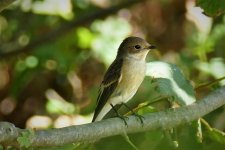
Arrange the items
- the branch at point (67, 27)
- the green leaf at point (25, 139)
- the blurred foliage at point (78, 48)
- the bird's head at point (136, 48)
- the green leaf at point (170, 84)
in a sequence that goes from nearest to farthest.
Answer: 1. the green leaf at point (25, 139)
2. the green leaf at point (170, 84)
3. the bird's head at point (136, 48)
4. the blurred foliage at point (78, 48)
5. the branch at point (67, 27)

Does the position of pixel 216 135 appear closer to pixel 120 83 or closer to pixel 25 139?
pixel 120 83

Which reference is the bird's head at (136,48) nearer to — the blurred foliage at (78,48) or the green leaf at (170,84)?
the blurred foliage at (78,48)

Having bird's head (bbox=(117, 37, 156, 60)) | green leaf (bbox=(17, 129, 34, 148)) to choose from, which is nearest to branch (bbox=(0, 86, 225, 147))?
green leaf (bbox=(17, 129, 34, 148))

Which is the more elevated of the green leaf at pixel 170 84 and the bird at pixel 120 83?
the green leaf at pixel 170 84

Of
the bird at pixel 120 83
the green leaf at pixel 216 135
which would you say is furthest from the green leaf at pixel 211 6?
the bird at pixel 120 83

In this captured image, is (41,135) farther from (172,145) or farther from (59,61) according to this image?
(59,61)

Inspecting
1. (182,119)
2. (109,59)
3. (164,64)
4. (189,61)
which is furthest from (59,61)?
(182,119)

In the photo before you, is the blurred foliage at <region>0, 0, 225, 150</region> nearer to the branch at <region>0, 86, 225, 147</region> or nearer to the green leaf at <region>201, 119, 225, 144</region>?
the green leaf at <region>201, 119, 225, 144</region>

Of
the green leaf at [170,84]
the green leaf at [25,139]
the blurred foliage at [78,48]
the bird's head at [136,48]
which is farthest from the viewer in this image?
the blurred foliage at [78,48]

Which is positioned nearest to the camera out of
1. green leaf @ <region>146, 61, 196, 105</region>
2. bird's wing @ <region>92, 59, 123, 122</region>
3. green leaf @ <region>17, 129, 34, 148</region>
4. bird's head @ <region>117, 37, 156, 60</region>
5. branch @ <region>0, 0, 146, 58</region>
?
green leaf @ <region>17, 129, 34, 148</region>
